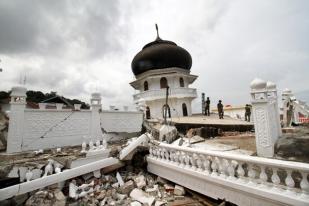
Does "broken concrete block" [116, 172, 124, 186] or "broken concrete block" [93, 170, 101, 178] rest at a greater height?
"broken concrete block" [93, 170, 101, 178]

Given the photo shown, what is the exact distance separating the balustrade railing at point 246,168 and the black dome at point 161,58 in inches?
531

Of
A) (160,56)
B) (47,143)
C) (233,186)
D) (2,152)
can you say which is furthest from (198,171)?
(160,56)

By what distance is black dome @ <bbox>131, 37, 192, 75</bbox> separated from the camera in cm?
1762

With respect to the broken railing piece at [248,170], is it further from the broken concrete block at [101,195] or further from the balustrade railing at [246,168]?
the broken concrete block at [101,195]

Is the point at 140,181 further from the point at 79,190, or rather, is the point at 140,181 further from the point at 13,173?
the point at 13,173

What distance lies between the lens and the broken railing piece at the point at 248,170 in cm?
270

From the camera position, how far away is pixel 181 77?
1864cm

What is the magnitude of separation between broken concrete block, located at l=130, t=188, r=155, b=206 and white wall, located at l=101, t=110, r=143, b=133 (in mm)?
5493

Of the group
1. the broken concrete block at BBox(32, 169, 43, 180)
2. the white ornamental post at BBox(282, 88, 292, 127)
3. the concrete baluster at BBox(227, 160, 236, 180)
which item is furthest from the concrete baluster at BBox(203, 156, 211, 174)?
the white ornamental post at BBox(282, 88, 292, 127)

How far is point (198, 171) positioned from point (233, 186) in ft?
2.81

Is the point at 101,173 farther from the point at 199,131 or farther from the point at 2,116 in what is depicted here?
the point at 2,116

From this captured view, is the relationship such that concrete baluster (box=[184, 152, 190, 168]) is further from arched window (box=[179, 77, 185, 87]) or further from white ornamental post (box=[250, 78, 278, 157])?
arched window (box=[179, 77, 185, 87])

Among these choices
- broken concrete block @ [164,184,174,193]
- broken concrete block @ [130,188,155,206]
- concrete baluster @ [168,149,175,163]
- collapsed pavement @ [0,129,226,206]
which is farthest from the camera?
concrete baluster @ [168,149,175,163]

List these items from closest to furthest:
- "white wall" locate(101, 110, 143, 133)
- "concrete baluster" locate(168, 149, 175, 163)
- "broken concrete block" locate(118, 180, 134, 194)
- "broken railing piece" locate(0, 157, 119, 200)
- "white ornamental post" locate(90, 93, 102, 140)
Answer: "broken railing piece" locate(0, 157, 119, 200)
"broken concrete block" locate(118, 180, 134, 194)
"concrete baluster" locate(168, 149, 175, 163)
"white ornamental post" locate(90, 93, 102, 140)
"white wall" locate(101, 110, 143, 133)
